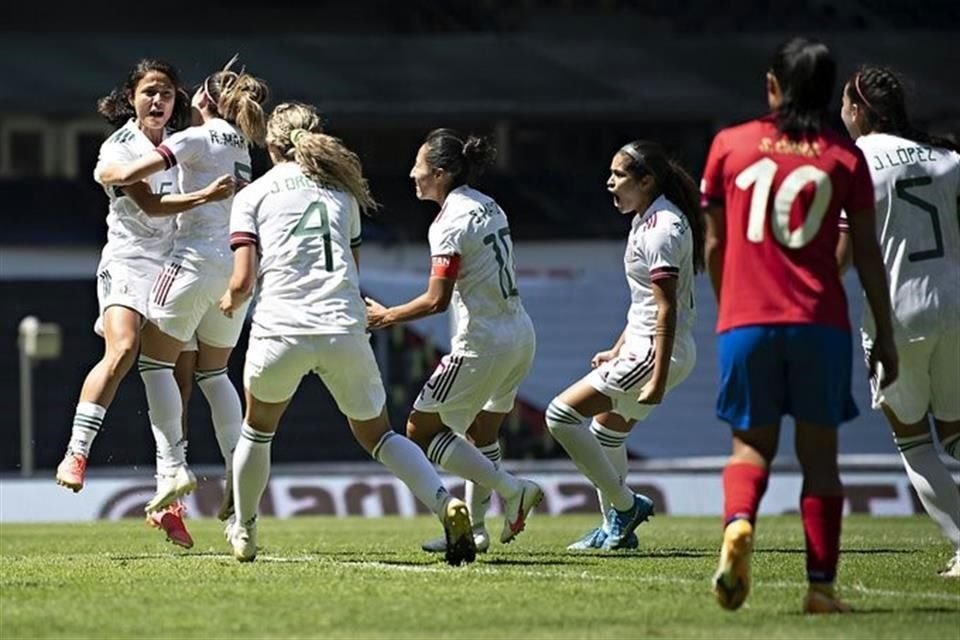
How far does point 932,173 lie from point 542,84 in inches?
921

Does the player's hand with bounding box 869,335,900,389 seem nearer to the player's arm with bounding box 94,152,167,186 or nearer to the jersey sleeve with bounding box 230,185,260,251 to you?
the jersey sleeve with bounding box 230,185,260,251

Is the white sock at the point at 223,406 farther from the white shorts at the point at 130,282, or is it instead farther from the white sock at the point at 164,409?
the white shorts at the point at 130,282

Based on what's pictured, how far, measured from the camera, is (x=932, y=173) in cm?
937

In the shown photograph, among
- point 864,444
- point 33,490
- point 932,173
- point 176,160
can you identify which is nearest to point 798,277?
point 932,173

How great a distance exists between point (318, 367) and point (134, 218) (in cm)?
216

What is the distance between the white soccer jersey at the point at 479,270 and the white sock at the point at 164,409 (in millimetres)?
1473

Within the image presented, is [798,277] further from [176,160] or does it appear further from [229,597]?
[176,160]

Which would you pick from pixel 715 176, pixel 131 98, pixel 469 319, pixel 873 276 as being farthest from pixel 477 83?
pixel 873 276

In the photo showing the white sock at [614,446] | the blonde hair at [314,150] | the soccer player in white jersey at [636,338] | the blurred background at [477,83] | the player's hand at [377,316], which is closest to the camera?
the blonde hair at [314,150]

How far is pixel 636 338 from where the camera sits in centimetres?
1141

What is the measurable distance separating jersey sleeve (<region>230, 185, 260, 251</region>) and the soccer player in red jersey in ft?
7.63

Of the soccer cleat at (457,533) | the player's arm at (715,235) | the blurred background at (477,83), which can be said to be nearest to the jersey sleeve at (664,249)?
the soccer cleat at (457,533)

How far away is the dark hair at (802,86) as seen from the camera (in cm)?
782

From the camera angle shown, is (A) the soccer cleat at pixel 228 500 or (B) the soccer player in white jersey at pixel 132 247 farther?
(A) the soccer cleat at pixel 228 500
